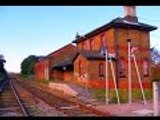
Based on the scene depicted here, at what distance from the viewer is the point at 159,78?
946 inches

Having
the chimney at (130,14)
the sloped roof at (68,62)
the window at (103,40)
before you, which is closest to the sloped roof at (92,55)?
the window at (103,40)

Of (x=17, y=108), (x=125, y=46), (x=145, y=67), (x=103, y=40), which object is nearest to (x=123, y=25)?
(x=125, y=46)

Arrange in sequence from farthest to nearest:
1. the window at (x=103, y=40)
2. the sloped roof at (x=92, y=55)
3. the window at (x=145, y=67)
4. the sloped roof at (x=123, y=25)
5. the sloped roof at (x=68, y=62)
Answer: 1. the sloped roof at (x=68, y=62)
2. the window at (x=103, y=40)
3. the window at (x=145, y=67)
4. the sloped roof at (x=123, y=25)
5. the sloped roof at (x=92, y=55)

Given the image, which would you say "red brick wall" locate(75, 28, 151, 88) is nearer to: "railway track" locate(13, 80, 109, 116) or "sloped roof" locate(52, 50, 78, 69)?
"sloped roof" locate(52, 50, 78, 69)

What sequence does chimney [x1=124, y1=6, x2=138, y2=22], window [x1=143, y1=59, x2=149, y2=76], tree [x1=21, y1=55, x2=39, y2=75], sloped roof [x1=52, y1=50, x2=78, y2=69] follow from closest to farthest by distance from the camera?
chimney [x1=124, y1=6, x2=138, y2=22]
window [x1=143, y1=59, x2=149, y2=76]
sloped roof [x1=52, y1=50, x2=78, y2=69]
tree [x1=21, y1=55, x2=39, y2=75]

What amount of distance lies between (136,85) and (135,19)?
6.23m

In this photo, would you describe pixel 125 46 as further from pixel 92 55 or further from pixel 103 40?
pixel 92 55

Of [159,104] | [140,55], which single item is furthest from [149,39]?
[159,104]

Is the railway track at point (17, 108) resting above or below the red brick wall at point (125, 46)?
below

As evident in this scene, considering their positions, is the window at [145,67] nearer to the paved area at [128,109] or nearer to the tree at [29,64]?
the paved area at [128,109]

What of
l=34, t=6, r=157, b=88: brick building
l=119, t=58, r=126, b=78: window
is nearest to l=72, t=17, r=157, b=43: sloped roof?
l=34, t=6, r=157, b=88: brick building

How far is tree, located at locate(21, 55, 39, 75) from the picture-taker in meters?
67.8

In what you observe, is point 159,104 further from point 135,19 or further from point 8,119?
point 135,19

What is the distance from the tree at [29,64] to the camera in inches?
2667
